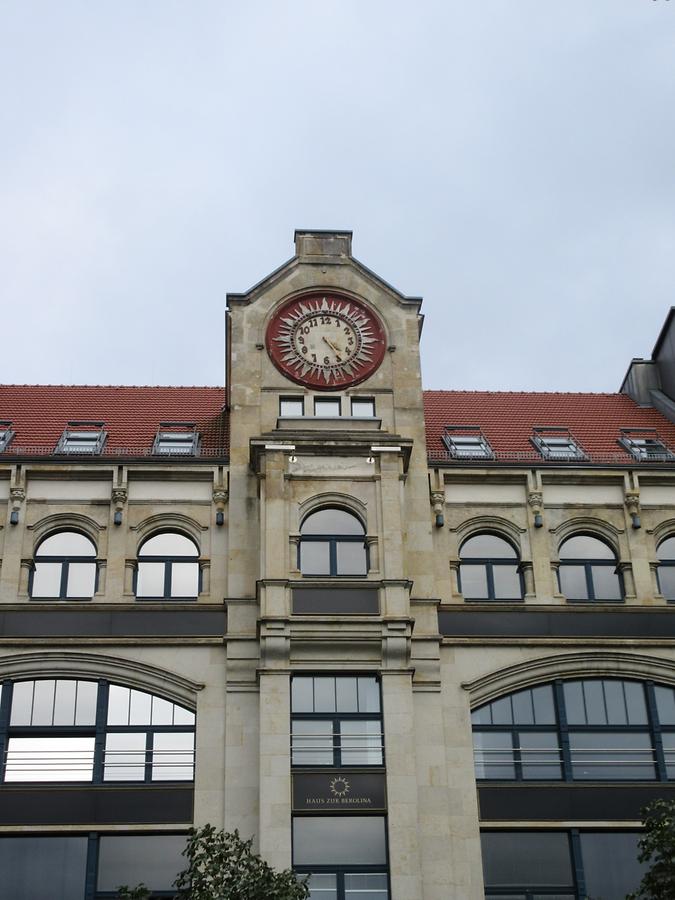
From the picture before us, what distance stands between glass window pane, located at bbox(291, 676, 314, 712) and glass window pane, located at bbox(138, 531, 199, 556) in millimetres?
4831

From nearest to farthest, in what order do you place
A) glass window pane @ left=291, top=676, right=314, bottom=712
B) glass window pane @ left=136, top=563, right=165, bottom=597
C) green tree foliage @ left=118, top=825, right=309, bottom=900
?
green tree foliage @ left=118, top=825, right=309, bottom=900
glass window pane @ left=291, top=676, right=314, bottom=712
glass window pane @ left=136, top=563, right=165, bottom=597

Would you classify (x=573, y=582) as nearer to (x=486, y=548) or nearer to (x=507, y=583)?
(x=507, y=583)

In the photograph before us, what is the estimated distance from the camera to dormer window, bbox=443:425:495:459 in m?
41.3

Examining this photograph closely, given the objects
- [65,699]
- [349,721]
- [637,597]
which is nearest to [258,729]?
[349,721]

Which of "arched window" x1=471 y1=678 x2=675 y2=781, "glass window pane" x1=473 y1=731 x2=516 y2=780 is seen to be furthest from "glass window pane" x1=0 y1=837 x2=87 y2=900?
"arched window" x1=471 y1=678 x2=675 y2=781

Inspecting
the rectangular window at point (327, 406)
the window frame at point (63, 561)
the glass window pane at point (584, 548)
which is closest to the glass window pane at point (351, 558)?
the rectangular window at point (327, 406)

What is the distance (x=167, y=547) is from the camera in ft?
124

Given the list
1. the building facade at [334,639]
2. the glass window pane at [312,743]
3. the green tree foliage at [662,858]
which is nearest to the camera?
the green tree foliage at [662,858]

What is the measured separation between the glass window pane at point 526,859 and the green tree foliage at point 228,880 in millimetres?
6328

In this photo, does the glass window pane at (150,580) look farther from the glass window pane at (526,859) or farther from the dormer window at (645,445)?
the dormer window at (645,445)

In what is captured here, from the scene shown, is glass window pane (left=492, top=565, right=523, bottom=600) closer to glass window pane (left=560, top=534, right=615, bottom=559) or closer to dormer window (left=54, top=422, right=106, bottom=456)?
glass window pane (left=560, top=534, right=615, bottom=559)

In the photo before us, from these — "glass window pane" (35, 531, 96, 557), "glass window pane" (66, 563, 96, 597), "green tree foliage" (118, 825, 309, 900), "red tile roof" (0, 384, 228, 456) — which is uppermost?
"red tile roof" (0, 384, 228, 456)

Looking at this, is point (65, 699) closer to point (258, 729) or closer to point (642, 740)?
point (258, 729)

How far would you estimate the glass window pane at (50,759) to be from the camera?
34.6 meters
